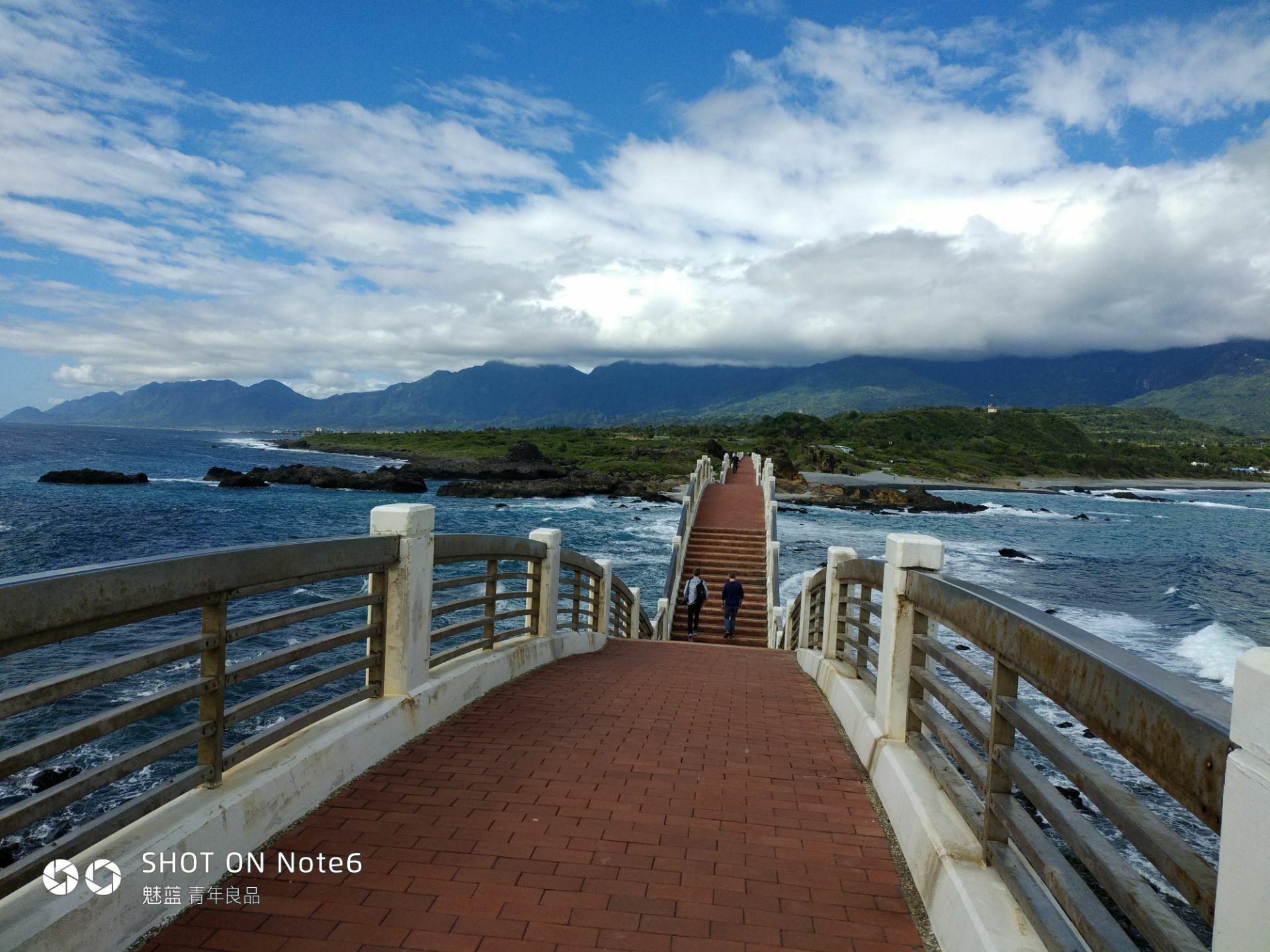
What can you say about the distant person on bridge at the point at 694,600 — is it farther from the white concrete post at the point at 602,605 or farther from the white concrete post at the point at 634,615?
the white concrete post at the point at 602,605

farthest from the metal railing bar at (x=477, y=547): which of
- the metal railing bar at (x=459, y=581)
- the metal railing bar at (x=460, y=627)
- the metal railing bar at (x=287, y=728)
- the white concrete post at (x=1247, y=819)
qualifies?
the white concrete post at (x=1247, y=819)

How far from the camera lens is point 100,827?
119 inches

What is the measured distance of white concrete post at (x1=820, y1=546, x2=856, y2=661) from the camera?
796 cm

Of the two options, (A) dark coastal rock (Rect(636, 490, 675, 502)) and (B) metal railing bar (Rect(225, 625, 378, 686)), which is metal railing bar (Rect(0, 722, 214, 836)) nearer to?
(B) metal railing bar (Rect(225, 625, 378, 686))

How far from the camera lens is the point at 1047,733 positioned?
8.81 feet

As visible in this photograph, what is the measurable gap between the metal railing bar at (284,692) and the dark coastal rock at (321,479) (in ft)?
206

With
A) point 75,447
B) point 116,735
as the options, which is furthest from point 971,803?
point 75,447

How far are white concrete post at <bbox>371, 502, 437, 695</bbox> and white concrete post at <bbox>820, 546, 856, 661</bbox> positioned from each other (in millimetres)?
4079

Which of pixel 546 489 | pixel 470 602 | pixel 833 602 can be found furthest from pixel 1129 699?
pixel 546 489

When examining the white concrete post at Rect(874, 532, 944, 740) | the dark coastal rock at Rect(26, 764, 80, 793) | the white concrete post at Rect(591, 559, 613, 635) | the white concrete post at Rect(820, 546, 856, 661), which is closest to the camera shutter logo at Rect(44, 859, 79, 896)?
the white concrete post at Rect(874, 532, 944, 740)

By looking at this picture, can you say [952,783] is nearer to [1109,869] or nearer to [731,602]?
[1109,869]

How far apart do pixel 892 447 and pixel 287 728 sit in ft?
405

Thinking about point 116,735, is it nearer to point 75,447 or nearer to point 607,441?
point 607,441

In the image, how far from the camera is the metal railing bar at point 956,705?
10.9 ft
